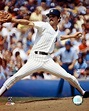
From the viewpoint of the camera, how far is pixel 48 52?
240 inches

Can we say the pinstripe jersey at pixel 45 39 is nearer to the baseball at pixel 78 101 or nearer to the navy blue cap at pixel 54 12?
the navy blue cap at pixel 54 12

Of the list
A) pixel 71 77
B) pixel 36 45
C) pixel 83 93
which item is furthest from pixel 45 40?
pixel 83 93

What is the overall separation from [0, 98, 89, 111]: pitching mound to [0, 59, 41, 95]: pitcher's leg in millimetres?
367

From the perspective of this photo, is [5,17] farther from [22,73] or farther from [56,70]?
[56,70]

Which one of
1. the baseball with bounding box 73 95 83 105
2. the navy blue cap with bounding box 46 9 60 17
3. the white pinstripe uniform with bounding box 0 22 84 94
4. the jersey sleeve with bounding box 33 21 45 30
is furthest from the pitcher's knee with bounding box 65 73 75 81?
the navy blue cap with bounding box 46 9 60 17

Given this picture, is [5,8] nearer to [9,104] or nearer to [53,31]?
[53,31]

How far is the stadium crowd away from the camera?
676 cm

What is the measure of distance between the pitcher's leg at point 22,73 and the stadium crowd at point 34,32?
27.4 inches

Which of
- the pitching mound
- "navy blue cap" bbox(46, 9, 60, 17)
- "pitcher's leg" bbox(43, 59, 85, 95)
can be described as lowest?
the pitching mound

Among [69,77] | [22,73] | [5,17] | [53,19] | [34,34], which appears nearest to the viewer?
[5,17]

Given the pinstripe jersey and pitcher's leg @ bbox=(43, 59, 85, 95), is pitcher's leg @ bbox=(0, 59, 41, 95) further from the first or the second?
the pinstripe jersey

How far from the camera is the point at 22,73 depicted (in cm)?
599

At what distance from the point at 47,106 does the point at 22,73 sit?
0.74 metres

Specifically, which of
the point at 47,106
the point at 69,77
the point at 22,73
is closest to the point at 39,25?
the point at 22,73
